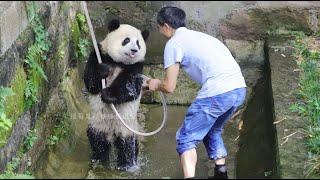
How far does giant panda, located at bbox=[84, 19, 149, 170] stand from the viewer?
599cm

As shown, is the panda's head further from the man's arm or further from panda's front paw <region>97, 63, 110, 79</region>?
the man's arm

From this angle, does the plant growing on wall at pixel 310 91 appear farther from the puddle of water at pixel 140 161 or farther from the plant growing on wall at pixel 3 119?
the plant growing on wall at pixel 3 119

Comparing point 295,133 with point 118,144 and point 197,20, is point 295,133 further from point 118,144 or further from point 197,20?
point 197,20

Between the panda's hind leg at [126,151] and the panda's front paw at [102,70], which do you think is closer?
the panda's front paw at [102,70]

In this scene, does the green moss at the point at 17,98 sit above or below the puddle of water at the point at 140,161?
above

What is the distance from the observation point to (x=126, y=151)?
629 centimetres

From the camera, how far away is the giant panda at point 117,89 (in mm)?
5988

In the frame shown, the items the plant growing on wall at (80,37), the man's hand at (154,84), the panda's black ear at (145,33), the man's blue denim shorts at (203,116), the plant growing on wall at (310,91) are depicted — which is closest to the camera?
the plant growing on wall at (310,91)

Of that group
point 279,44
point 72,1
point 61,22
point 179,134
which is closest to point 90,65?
point 179,134

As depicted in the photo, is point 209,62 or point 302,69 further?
point 302,69

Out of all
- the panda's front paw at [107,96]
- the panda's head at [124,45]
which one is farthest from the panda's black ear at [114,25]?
the panda's front paw at [107,96]

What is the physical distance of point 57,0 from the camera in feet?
24.6

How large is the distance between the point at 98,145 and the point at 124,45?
1.11m

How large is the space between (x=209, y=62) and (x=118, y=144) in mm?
1608
